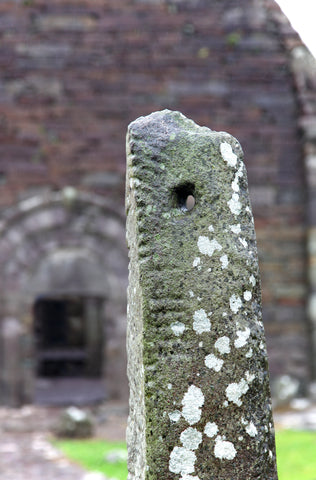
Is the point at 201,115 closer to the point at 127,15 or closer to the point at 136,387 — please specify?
the point at 127,15

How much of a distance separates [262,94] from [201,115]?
36.6 inches

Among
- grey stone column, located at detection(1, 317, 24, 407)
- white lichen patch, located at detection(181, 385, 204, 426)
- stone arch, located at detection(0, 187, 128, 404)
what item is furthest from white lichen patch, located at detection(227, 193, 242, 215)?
grey stone column, located at detection(1, 317, 24, 407)

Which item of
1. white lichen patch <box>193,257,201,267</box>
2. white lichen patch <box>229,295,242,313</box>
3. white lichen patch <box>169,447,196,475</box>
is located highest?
white lichen patch <box>193,257,201,267</box>

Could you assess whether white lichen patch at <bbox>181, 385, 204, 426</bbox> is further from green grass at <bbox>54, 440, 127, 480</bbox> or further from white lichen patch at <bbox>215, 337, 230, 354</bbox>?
green grass at <bbox>54, 440, 127, 480</bbox>

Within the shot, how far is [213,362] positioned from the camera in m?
1.81

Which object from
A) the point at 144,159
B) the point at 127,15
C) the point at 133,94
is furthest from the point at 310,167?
the point at 144,159

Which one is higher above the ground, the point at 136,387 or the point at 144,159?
the point at 144,159

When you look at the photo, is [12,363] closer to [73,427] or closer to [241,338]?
[73,427]

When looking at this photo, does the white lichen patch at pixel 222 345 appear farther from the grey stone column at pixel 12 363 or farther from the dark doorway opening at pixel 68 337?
the dark doorway opening at pixel 68 337

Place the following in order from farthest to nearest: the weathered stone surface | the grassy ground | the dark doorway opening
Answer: the dark doorway opening < the weathered stone surface < the grassy ground

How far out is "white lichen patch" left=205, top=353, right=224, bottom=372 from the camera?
1804 mm

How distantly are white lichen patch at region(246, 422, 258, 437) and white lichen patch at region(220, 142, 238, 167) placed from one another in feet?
2.63

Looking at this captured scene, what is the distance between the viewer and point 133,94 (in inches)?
325

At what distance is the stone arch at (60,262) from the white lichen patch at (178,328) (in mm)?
6173
